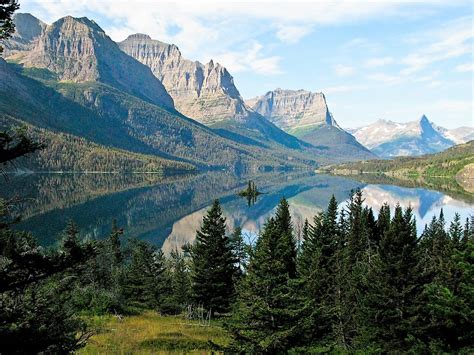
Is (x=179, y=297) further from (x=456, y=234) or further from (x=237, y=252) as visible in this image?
(x=456, y=234)

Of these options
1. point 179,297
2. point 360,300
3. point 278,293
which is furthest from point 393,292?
point 179,297

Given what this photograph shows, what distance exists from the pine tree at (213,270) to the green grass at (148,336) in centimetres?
1021

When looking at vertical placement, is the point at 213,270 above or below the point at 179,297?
above

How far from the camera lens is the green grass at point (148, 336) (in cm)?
2202

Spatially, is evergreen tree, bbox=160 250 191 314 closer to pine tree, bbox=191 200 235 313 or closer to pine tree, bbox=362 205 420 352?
A: pine tree, bbox=191 200 235 313

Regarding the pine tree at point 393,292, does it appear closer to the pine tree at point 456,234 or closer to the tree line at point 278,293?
the tree line at point 278,293

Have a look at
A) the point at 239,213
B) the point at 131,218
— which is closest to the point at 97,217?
the point at 131,218

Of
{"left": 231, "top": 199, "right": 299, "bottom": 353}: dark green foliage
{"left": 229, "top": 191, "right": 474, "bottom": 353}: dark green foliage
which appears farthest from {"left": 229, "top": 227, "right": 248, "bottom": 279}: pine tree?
{"left": 231, "top": 199, "right": 299, "bottom": 353}: dark green foliage

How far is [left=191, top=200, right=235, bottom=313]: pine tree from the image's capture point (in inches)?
1677

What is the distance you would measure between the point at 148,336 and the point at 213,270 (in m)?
17.9

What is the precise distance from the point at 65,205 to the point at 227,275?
132962mm

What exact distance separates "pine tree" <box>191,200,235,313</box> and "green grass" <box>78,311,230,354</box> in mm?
10205

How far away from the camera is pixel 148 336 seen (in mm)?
24984

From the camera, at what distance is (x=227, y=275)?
43.9 meters
